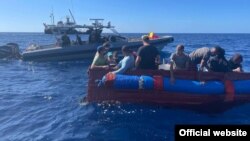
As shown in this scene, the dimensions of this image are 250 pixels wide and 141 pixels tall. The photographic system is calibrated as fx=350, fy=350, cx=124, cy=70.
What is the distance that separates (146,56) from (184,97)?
5.14 feet

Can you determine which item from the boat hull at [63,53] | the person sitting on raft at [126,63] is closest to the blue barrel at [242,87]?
the person sitting on raft at [126,63]

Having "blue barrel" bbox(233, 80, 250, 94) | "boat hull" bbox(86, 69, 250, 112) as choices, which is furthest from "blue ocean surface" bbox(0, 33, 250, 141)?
"blue barrel" bbox(233, 80, 250, 94)

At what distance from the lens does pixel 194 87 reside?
9477 millimetres

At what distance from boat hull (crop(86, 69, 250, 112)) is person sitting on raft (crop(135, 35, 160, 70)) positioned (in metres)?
0.30

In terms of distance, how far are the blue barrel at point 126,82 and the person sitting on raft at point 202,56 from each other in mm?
1720

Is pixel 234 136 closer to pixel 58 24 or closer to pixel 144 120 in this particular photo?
pixel 144 120

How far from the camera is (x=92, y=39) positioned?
941 inches

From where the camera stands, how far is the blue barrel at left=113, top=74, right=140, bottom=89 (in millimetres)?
9523

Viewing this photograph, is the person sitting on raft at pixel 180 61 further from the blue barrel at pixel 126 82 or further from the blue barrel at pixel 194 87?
the blue barrel at pixel 126 82

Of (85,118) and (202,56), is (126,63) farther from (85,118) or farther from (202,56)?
(202,56)

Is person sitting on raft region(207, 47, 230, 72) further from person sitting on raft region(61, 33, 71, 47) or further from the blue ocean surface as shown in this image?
person sitting on raft region(61, 33, 71, 47)

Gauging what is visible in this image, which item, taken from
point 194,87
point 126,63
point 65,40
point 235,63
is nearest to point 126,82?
point 126,63

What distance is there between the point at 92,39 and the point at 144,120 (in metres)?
15.7

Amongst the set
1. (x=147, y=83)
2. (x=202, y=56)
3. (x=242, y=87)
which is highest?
(x=202, y=56)
